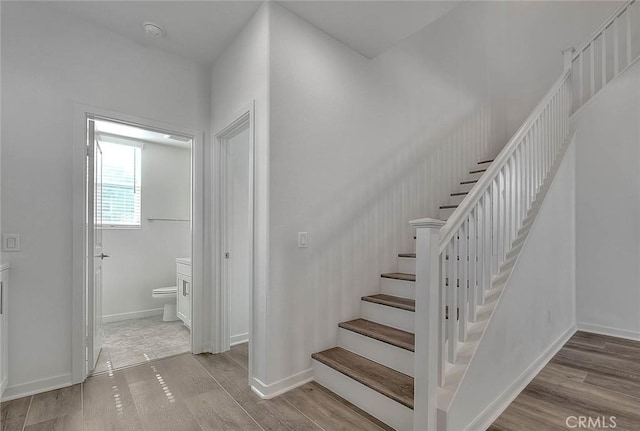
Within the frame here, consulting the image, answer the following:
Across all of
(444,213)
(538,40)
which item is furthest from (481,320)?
(538,40)

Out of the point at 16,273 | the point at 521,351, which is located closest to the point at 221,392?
the point at 16,273

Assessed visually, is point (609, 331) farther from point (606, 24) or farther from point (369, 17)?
point (369, 17)

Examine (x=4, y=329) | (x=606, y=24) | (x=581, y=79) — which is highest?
(x=606, y=24)

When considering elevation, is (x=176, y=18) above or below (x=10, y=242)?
above

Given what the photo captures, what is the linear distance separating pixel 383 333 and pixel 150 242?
12.2 feet

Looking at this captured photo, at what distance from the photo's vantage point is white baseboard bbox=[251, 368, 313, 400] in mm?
2227

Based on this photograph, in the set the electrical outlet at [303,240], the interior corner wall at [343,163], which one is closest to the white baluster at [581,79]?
the interior corner wall at [343,163]

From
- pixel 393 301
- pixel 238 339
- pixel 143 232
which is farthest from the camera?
pixel 143 232

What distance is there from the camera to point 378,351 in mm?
2283

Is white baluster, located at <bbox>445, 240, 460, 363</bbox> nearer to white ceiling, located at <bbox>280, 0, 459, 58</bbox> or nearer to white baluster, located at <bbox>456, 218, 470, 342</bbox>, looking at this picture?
white baluster, located at <bbox>456, 218, 470, 342</bbox>

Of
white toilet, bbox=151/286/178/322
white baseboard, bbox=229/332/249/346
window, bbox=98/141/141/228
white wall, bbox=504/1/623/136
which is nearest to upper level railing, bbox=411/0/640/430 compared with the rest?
white wall, bbox=504/1/623/136

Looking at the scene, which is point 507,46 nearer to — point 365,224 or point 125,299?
point 365,224

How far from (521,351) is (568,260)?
66.9 inches

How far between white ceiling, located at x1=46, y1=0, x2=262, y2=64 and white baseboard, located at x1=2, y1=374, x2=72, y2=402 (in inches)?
108
